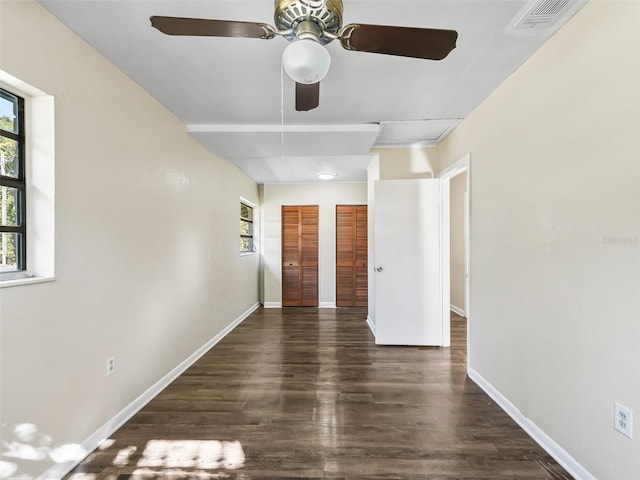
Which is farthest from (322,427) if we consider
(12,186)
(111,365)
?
(12,186)

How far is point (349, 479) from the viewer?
4.93ft

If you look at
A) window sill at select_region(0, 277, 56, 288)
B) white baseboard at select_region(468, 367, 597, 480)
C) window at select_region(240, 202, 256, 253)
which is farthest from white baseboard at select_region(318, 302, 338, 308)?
window sill at select_region(0, 277, 56, 288)

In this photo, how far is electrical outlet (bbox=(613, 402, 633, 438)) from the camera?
125 cm

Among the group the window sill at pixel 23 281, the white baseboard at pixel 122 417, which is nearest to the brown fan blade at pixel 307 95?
the window sill at pixel 23 281

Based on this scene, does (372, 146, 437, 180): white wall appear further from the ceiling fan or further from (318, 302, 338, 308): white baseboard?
(318, 302, 338, 308): white baseboard

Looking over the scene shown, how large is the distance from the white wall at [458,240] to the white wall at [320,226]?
63.4 inches

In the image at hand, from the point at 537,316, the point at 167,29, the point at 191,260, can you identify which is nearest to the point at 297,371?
the point at 191,260

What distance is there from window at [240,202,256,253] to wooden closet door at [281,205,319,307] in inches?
23.8

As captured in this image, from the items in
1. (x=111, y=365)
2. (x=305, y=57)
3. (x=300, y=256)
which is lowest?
(x=111, y=365)

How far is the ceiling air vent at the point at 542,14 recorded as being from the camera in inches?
55.6

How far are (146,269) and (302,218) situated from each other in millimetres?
3548

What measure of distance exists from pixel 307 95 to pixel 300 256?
13.7 ft

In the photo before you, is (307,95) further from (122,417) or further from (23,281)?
(122,417)

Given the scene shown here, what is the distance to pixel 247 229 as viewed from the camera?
208 inches
